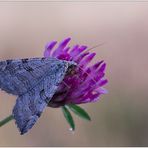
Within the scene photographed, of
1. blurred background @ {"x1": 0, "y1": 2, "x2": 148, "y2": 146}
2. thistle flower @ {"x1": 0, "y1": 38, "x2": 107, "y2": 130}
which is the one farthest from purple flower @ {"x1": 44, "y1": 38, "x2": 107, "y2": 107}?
blurred background @ {"x1": 0, "y1": 2, "x2": 148, "y2": 146}

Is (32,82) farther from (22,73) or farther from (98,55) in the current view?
(98,55)

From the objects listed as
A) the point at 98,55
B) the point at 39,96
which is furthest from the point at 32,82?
the point at 98,55

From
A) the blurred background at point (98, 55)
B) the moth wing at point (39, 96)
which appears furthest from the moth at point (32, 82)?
the blurred background at point (98, 55)

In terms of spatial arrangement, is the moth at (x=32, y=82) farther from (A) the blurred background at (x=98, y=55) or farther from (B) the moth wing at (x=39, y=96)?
(A) the blurred background at (x=98, y=55)

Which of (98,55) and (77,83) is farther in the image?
(98,55)

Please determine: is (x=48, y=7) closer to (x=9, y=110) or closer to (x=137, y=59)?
(x=137, y=59)

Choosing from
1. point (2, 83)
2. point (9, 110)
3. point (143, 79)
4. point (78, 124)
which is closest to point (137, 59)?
point (143, 79)
